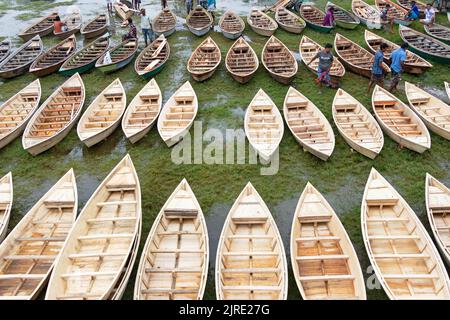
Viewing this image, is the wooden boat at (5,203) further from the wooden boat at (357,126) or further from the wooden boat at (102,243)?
the wooden boat at (357,126)

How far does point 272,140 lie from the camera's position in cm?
1146

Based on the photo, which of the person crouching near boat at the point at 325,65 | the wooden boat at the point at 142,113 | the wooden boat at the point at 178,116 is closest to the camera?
the wooden boat at the point at 178,116

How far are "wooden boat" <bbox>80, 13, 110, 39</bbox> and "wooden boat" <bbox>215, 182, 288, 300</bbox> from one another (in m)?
18.7

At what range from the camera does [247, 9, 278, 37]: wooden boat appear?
20.5 m

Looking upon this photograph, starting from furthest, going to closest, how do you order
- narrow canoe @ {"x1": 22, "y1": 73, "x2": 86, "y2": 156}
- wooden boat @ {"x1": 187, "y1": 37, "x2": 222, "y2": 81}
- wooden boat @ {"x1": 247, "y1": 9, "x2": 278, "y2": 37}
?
wooden boat @ {"x1": 247, "y1": 9, "x2": 278, "y2": 37}, wooden boat @ {"x1": 187, "y1": 37, "x2": 222, "y2": 81}, narrow canoe @ {"x1": 22, "y1": 73, "x2": 86, "y2": 156}

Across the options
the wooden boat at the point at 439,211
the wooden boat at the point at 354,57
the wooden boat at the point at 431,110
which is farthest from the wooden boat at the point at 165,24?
the wooden boat at the point at 439,211

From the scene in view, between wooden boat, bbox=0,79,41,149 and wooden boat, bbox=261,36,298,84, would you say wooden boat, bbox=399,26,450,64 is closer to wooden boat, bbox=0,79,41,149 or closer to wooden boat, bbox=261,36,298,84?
wooden boat, bbox=261,36,298,84

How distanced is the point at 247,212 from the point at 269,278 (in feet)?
6.44

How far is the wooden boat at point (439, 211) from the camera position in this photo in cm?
792

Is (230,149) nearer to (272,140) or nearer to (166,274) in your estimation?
(272,140)

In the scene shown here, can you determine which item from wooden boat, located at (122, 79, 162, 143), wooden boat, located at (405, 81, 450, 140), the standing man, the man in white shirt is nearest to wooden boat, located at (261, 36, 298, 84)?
the standing man

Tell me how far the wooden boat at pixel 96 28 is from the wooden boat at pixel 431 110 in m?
20.2

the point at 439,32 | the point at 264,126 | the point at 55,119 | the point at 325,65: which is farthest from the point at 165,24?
the point at 439,32
